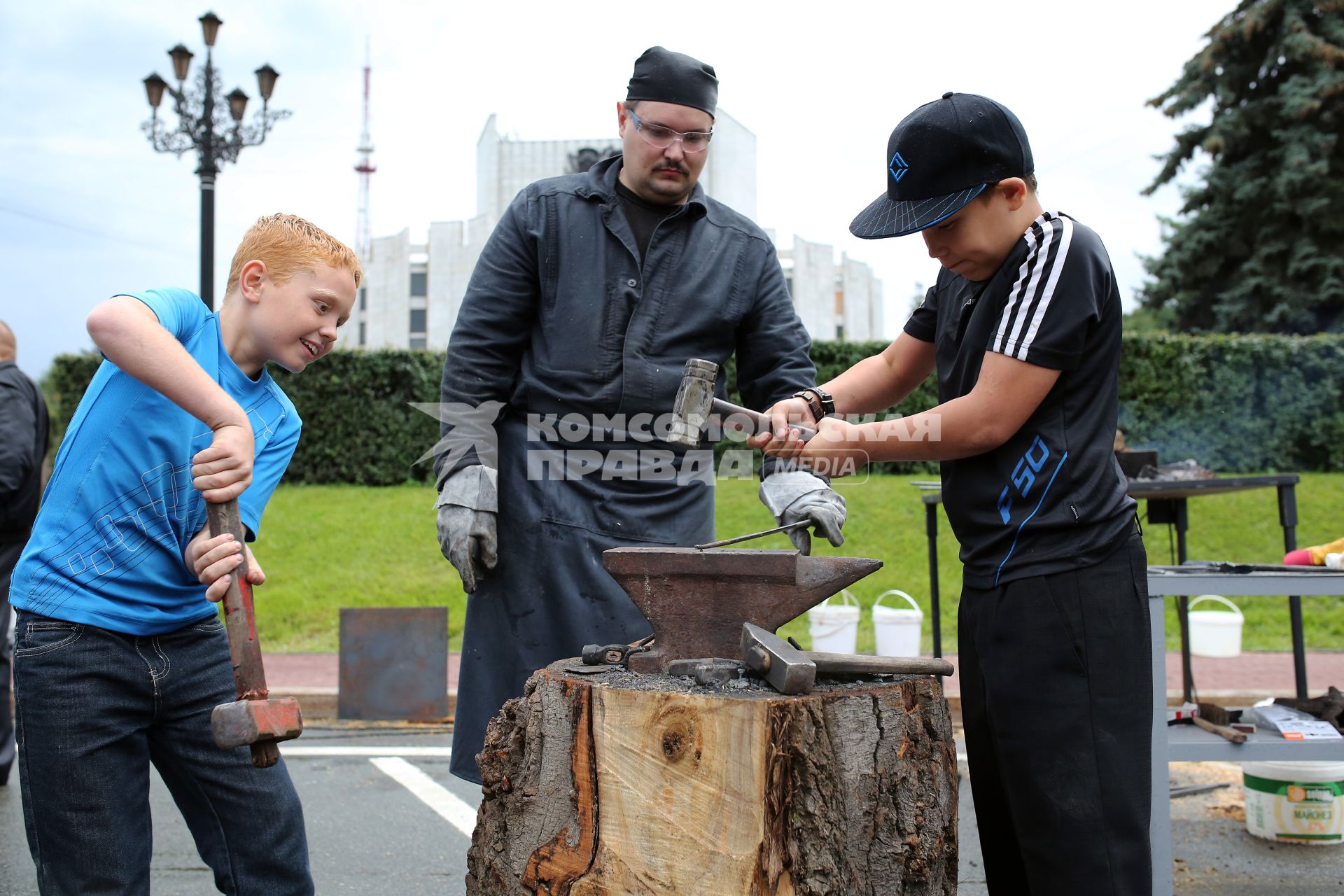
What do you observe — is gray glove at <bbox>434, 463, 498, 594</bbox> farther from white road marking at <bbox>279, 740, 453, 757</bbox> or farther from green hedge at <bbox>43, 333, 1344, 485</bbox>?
green hedge at <bbox>43, 333, 1344, 485</bbox>

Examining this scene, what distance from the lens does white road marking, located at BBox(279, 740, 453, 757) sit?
18.3 ft

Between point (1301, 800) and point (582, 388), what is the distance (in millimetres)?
3204

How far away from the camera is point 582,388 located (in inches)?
118

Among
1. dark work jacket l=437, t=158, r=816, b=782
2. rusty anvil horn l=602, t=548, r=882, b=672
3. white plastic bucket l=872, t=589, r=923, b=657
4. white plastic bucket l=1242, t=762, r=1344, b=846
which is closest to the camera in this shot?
rusty anvil horn l=602, t=548, r=882, b=672

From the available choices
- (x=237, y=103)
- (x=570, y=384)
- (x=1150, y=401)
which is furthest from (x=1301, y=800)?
(x=1150, y=401)

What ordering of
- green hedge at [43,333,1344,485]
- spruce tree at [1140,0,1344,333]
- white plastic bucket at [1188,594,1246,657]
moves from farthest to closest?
spruce tree at [1140,0,1344,333] → green hedge at [43,333,1344,485] → white plastic bucket at [1188,594,1246,657]

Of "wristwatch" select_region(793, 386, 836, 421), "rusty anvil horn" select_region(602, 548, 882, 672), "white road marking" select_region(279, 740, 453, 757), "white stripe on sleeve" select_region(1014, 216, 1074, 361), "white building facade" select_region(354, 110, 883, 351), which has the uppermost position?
"white building facade" select_region(354, 110, 883, 351)

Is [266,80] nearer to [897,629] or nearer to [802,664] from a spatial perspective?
[897,629]

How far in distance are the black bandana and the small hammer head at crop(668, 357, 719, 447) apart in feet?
2.73

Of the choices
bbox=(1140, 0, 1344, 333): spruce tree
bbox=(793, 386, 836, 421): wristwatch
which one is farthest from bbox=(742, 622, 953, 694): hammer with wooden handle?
bbox=(1140, 0, 1344, 333): spruce tree

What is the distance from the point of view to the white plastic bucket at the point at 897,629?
684 cm

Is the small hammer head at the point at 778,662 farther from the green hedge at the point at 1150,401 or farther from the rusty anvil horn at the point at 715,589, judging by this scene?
the green hedge at the point at 1150,401

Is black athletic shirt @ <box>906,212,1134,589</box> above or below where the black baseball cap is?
below

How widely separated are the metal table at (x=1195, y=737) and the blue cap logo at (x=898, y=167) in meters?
1.55
